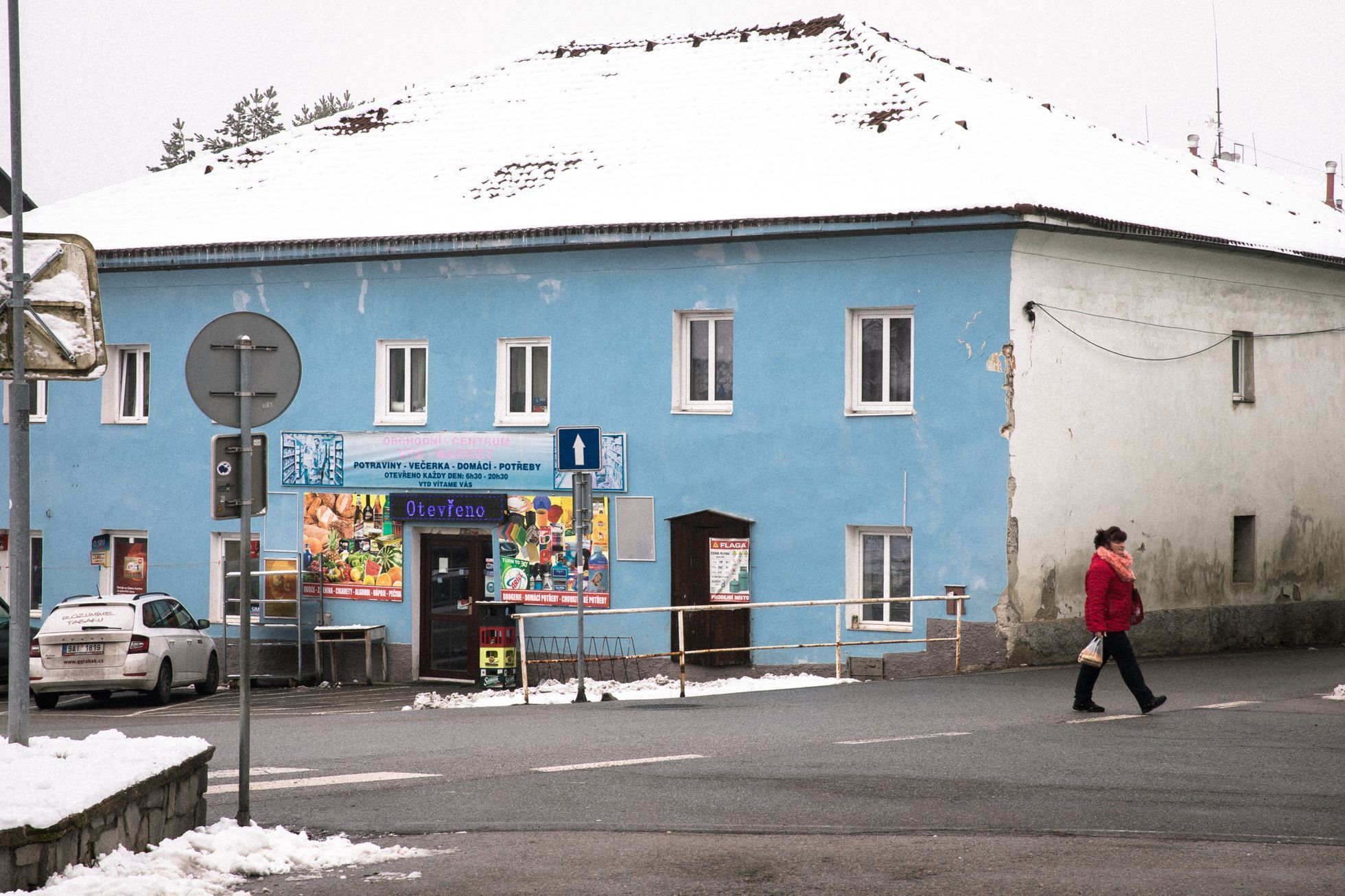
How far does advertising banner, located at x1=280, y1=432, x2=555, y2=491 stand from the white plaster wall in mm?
6678

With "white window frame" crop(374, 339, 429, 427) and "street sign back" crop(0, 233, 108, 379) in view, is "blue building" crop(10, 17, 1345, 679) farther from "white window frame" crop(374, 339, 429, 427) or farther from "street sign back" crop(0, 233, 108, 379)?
"street sign back" crop(0, 233, 108, 379)

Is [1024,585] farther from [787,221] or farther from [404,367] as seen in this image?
[404,367]

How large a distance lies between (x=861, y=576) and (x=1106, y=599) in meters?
6.45

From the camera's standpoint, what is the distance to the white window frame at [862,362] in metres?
20.6

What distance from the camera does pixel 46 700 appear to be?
2147cm

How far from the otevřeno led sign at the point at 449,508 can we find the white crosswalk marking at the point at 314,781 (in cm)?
1160

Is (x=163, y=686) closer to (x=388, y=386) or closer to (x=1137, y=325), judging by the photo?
(x=388, y=386)

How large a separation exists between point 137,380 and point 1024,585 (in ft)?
46.6

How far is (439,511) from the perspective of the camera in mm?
23484

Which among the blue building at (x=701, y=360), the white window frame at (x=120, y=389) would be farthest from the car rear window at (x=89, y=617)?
the white window frame at (x=120, y=389)

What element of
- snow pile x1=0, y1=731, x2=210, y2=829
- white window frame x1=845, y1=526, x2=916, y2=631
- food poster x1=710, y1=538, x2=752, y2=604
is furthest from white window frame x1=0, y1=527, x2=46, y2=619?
snow pile x1=0, y1=731, x2=210, y2=829

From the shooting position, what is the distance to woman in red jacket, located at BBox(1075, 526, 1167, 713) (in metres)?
14.6

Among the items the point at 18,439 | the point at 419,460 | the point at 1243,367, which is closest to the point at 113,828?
the point at 18,439

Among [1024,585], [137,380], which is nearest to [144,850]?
[1024,585]
